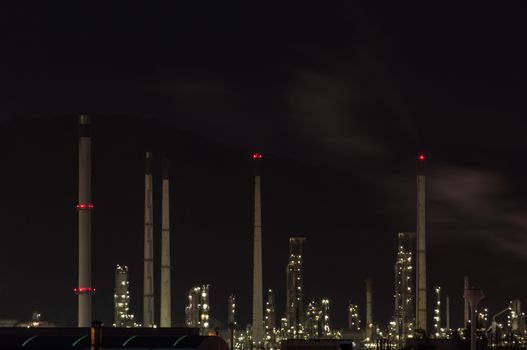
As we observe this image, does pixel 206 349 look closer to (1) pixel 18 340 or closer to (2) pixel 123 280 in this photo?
(1) pixel 18 340

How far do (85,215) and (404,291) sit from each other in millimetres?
71439

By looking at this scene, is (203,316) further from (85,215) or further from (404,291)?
(85,215)

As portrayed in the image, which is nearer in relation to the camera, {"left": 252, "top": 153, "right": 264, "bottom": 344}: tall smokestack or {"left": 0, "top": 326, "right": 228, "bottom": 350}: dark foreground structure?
{"left": 0, "top": 326, "right": 228, "bottom": 350}: dark foreground structure

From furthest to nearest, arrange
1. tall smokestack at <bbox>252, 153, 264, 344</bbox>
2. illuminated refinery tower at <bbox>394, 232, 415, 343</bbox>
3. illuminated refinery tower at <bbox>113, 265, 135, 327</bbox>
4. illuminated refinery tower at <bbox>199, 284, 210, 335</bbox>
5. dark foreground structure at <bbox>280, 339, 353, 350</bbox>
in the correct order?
1. illuminated refinery tower at <bbox>394, 232, 415, 343</bbox>
2. illuminated refinery tower at <bbox>113, 265, 135, 327</bbox>
3. tall smokestack at <bbox>252, 153, 264, 344</bbox>
4. illuminated refinery tower at <bbox>199, 284, 210, 335</bbox>
5. dark foreground structure at <bbox>280, 339, 353, 350</bbox>

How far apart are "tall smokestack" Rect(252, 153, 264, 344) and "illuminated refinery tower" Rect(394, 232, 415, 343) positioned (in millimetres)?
30841

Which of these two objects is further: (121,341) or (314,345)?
(314,345)

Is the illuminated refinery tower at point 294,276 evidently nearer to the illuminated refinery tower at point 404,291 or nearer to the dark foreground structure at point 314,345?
the illuminated refinery tower at point 404,291

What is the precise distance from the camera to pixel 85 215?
4345 inches

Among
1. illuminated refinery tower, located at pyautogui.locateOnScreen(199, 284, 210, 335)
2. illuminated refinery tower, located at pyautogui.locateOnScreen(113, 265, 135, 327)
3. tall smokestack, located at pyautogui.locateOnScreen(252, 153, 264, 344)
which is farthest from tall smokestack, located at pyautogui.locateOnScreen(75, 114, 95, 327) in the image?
illuminated refinery tower, located at pyautogui.locateOnScreen(113, 265, 135, 327)

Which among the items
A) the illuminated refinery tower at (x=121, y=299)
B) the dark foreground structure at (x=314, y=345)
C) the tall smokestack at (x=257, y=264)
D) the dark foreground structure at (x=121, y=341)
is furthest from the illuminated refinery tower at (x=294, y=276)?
the dark foreground structure at (x=121, y=341)

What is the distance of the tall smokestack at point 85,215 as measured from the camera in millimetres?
109875

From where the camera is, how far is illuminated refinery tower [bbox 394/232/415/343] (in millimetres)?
169875

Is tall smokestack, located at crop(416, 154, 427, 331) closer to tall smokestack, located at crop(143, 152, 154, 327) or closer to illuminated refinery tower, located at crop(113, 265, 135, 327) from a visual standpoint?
tall smokestack, located at crop(143, 152, 154, 327)

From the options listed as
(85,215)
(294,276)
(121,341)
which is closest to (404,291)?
(294,276)
